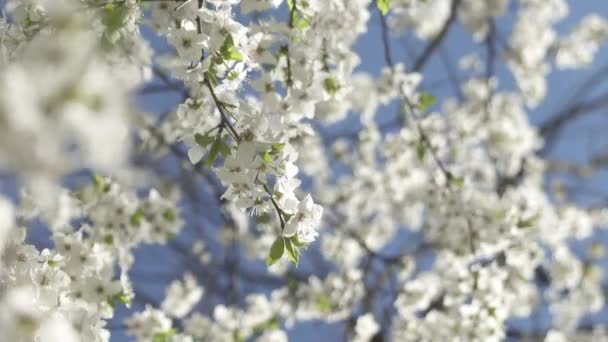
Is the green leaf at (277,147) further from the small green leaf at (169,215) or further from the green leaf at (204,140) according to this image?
the small green leaf at (169,215)

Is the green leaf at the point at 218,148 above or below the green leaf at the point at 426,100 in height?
below

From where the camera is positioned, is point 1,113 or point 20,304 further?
point 20,304

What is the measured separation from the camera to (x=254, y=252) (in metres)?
4.84

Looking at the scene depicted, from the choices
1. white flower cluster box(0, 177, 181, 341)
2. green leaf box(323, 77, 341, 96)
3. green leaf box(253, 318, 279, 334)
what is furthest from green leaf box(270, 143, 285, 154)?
green leaf box(253, 318, 279, 334)

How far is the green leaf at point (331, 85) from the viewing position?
218cm

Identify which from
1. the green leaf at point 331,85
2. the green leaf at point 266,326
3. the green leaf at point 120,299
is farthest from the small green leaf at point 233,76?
the green leaf at point 266,326

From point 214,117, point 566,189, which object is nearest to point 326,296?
point 214,117

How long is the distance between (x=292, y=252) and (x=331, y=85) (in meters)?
0.77

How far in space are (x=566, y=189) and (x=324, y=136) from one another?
2398 millimetres

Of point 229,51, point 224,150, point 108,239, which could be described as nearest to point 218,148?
point 224,150

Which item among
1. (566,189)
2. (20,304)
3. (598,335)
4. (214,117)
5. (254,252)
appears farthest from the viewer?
(566,189)

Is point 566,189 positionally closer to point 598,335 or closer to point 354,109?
point 598,335

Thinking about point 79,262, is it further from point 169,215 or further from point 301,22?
point 301,22

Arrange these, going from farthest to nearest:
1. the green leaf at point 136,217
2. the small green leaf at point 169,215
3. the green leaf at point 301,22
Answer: the small green leaf at point 169,215 < the green leaf at point 136,217 < the green leaf at point 301,22
